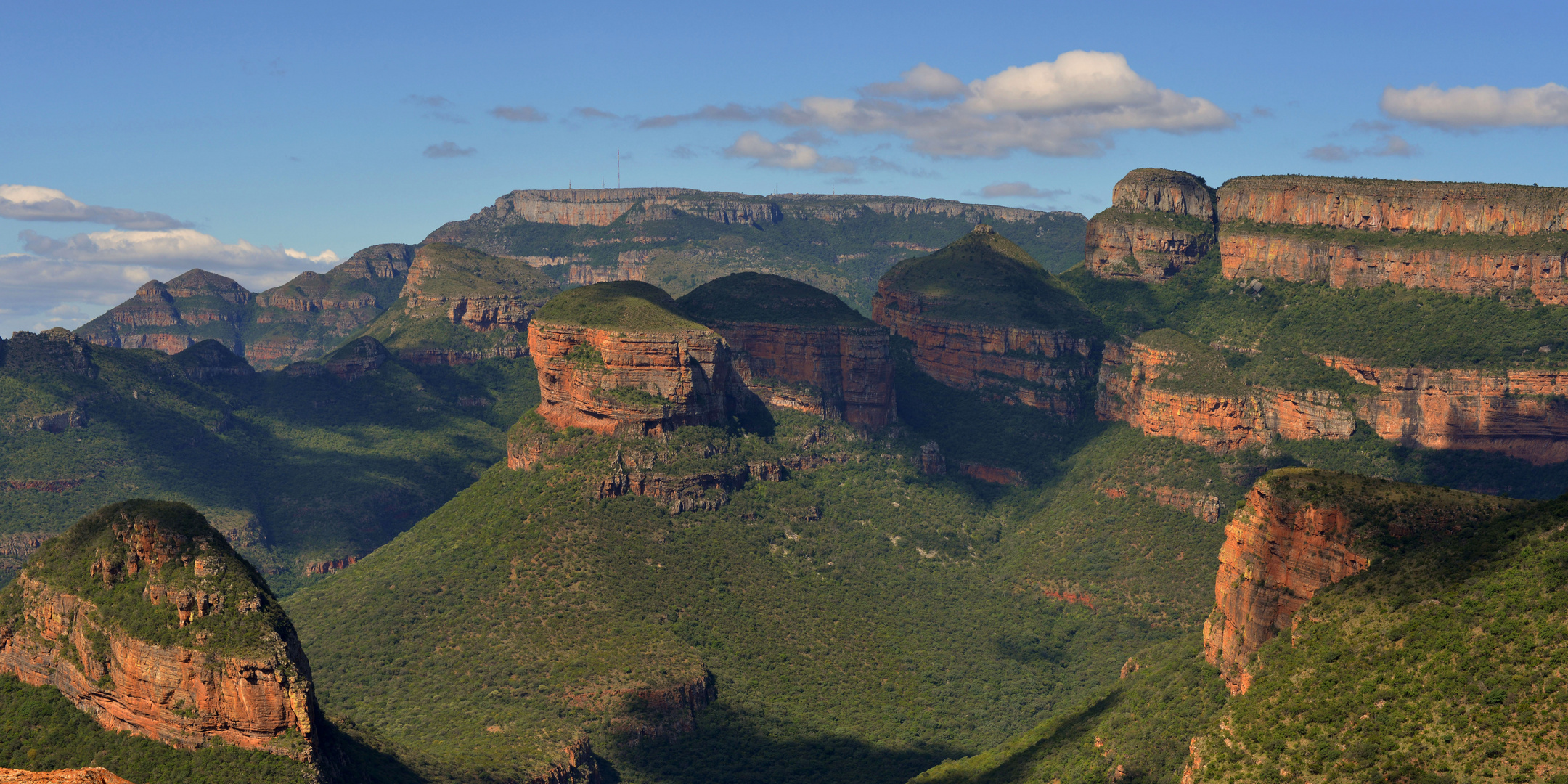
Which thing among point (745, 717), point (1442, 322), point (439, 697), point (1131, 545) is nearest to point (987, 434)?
point (1131, 545)

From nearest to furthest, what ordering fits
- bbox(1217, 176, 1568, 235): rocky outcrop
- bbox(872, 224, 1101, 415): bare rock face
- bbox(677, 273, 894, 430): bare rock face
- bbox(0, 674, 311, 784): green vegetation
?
bbox(0, 674, 311, 784): green vegetation, bbox(1217, 176, 1568, 235): rocky outcrop, bbox(677, 273, 894, 430): bare rock face, bbox(872, 224, 1101, 415): bare rock face

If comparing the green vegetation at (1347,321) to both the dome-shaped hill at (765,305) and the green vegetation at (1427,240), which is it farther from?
the dome-shaped hill at (765,305)

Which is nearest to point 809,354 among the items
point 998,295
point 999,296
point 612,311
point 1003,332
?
point 1003,332

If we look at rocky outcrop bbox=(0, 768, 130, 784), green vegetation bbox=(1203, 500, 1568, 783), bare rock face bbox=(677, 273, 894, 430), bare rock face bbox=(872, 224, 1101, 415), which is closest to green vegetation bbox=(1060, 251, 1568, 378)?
bare rock face bbox=(872, 224, 1101, 415)

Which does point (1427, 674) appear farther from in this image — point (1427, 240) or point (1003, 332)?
point (1003, 332)

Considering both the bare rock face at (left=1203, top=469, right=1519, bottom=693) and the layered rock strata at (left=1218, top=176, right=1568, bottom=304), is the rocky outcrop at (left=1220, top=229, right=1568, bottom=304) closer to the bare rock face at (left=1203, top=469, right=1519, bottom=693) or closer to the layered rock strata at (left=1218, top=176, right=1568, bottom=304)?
the layered rock strata at (left=1218, top=176, right=1568, bottom=304)

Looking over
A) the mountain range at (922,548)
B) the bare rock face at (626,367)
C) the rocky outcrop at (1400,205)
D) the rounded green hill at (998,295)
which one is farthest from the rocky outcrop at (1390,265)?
the bare rock face at (626,367)

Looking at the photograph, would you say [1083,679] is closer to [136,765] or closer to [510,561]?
[510,561]
